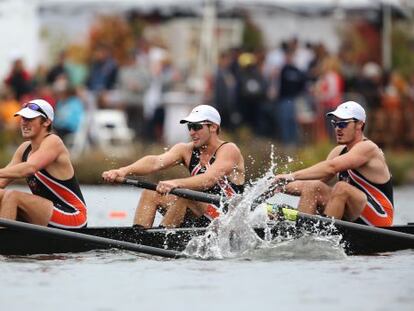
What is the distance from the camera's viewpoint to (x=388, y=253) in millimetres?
14961

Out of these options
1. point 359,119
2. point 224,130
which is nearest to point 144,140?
point 224,130

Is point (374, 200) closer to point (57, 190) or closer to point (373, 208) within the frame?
point (373, 208)

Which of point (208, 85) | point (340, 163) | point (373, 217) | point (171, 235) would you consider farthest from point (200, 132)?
point (208, 85)

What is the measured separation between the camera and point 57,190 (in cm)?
1471

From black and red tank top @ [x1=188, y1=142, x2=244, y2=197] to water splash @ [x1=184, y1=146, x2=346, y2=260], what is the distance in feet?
0.84

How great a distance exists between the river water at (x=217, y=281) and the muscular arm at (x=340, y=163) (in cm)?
66

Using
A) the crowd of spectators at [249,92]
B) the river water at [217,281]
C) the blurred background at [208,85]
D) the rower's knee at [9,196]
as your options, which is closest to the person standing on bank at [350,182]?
the river water at [217,281]

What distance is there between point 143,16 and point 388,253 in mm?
15796

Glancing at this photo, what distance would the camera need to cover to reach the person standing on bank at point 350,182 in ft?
48.7

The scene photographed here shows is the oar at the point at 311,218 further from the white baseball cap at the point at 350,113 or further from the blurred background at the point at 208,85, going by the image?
the blurred background at the point at 208,85

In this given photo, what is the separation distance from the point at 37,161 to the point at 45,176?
1.01 feet

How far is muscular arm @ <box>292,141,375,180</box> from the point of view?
14.8 meters

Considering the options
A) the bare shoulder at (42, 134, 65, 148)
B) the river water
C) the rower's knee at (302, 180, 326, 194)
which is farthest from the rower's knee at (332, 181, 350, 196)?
the bare shoulder at (42, 134, 65, 148)

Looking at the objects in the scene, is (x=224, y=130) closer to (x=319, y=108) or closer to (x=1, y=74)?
(x=319, y=108)
